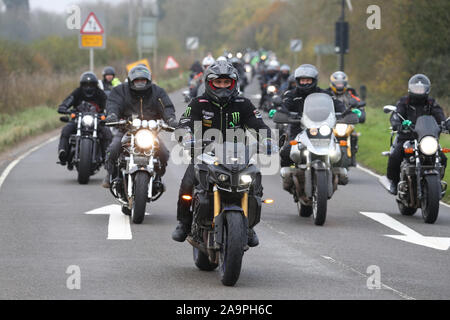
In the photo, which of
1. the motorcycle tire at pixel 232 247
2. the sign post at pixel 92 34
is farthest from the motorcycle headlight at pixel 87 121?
the sign post at pixel 92 34

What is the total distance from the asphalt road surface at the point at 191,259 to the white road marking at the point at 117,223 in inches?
3.1

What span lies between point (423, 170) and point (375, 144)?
1151 centimetres

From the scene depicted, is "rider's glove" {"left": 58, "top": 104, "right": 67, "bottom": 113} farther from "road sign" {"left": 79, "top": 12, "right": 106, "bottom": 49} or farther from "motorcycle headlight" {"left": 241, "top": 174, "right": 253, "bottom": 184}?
"road sign" {"left": 79, "top": 12, "right": 106, "bottom": 49}

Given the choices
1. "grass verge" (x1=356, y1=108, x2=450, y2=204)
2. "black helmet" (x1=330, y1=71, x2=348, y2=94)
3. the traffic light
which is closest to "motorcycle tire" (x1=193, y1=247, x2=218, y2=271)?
"grass verge" (x1=356, y1=108, x2=450, y2=204)

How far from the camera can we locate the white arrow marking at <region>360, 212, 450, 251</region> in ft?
41.2

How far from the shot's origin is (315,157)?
46.8 feet

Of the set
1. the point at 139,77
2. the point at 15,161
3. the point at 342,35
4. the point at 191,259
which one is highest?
the point at 342,35

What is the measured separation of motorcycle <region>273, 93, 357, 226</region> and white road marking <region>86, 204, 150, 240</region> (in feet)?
6.73

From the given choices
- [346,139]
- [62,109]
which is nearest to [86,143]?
[62,109]

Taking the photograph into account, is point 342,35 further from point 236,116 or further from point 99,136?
point 236,116

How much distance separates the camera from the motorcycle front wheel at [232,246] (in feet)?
29.2

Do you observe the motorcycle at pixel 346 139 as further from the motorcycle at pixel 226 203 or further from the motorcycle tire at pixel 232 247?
the motorcycle tire at pixel 232 247

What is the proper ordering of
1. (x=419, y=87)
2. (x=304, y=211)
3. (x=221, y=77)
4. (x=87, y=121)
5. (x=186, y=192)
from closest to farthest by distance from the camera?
(x=221, y=77) < (x=186, y=192) < (x=304, y=211) < (x=419, y=87) < (x=87, y=121)

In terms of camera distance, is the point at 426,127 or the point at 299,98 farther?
the point at 299,98
